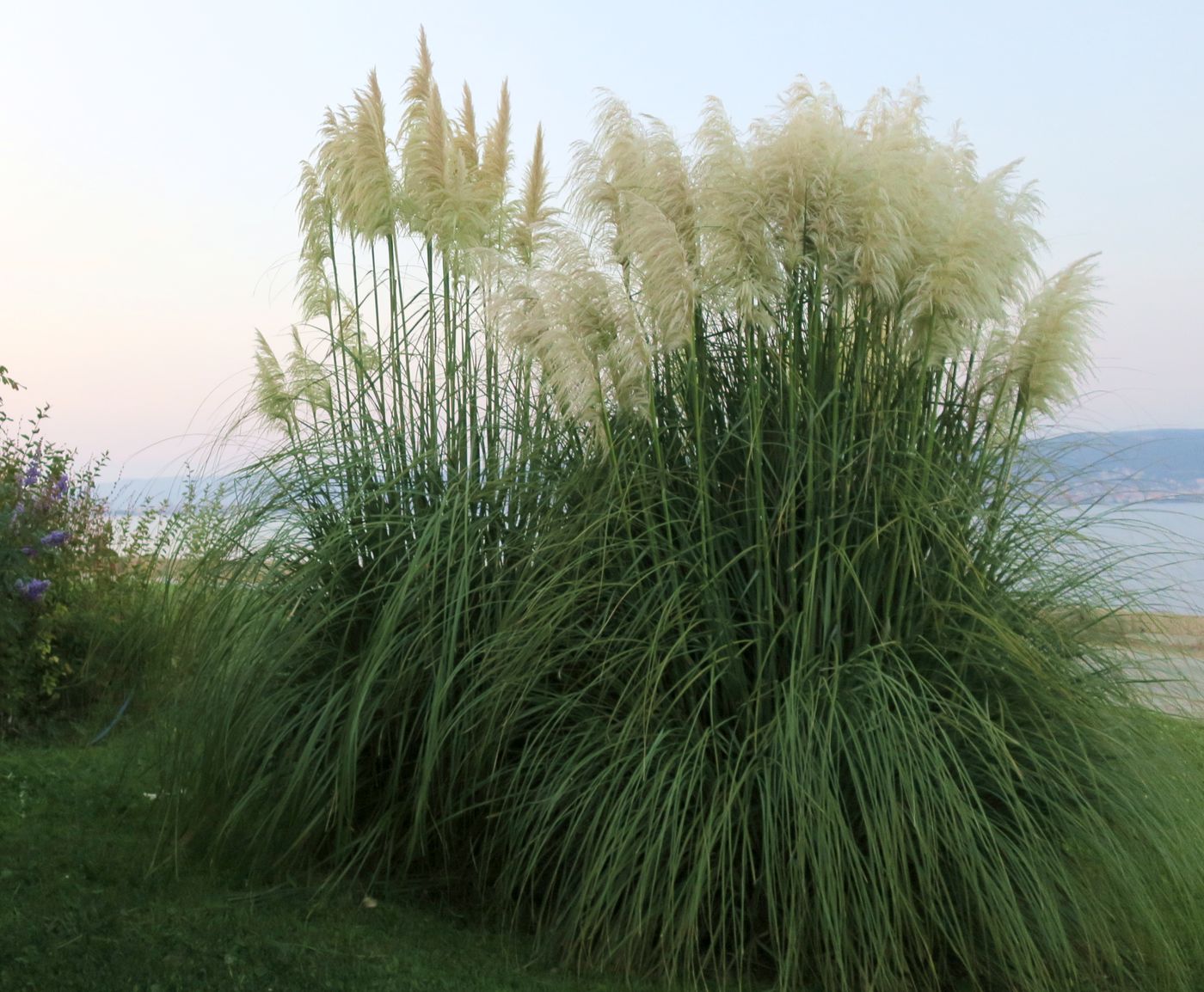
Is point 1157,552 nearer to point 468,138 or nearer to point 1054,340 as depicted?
point 1054,340

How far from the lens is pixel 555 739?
358 centimetres

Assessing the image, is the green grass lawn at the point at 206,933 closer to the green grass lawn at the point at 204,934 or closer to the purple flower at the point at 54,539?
the green grass lawn at the point at 204,934

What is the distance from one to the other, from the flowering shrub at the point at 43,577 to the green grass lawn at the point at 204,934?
2.10 meters

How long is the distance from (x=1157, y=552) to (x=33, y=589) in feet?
17.9

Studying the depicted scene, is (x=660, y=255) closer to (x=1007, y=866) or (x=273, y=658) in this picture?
(x=273, y=658)

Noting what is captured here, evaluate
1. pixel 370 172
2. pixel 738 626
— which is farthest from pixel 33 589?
pixel 738 626

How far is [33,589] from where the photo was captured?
6203 mm

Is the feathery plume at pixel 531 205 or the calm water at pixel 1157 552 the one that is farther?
the feathery plume at pixel 531 205

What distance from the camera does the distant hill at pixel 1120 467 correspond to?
414cm

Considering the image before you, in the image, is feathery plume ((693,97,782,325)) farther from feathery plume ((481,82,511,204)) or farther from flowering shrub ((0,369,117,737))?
flowering shrub ((0,369,117,737))

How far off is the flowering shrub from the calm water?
16.4ft

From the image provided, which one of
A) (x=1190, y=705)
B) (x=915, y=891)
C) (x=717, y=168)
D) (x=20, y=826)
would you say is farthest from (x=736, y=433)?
(x=20, y=826)

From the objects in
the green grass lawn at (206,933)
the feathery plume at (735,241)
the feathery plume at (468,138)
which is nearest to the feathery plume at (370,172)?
the feathery plume at (468,138)

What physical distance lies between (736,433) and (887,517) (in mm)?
580
